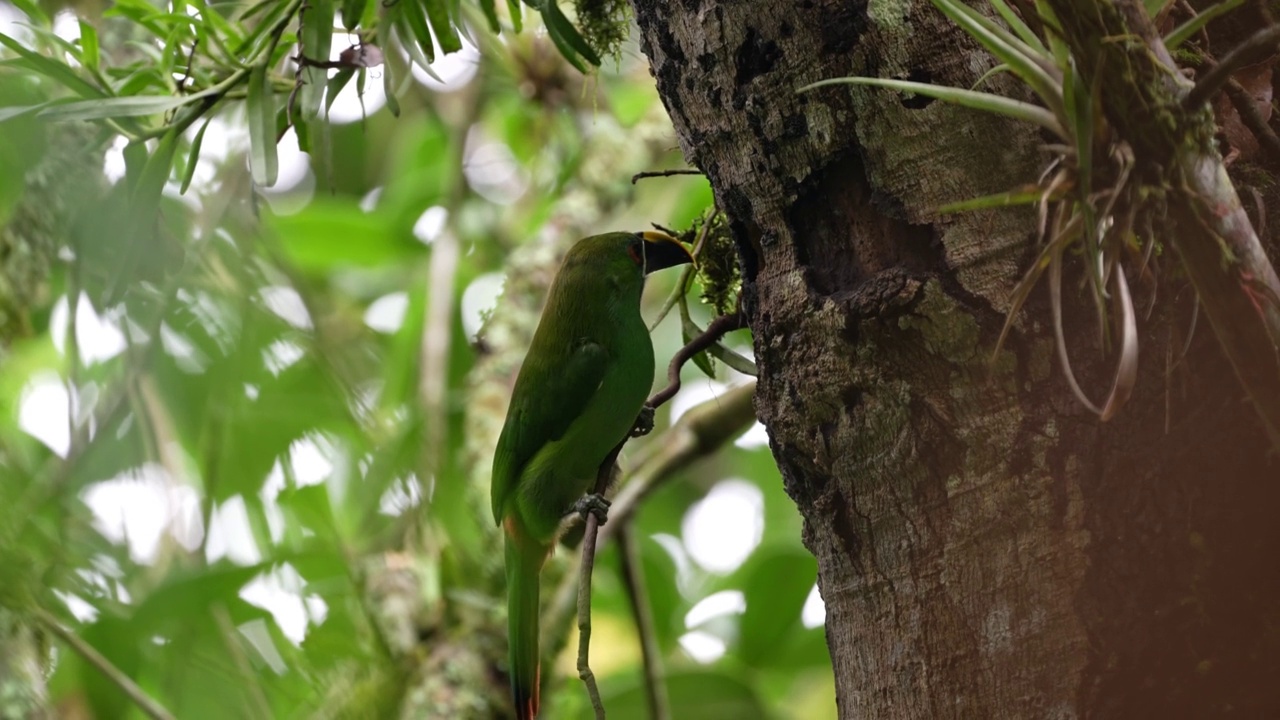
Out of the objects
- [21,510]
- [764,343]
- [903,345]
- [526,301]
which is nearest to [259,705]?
[21,510]

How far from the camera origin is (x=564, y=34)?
179 centimetres

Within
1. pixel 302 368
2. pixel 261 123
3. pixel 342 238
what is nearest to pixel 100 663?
pixel 302 368

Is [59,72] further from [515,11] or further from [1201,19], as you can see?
[1201,19]

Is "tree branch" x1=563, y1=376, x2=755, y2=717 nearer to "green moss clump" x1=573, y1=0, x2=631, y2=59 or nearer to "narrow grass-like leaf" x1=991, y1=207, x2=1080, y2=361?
"green moss clump" x1=573, y1=0, x2=631, y2=59

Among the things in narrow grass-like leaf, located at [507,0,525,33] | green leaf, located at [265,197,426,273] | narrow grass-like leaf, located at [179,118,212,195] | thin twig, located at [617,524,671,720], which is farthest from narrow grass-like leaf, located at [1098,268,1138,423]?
green leaf, located at [265,197,426,273]

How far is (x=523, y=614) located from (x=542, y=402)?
52 centimetres

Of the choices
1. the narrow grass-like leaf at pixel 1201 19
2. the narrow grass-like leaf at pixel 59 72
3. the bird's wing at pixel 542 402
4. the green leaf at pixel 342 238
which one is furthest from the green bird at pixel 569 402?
the green leaf at pixel 342 238

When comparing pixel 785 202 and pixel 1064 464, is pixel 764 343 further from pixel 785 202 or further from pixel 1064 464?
pixel 1064 464

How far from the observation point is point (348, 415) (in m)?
2.69

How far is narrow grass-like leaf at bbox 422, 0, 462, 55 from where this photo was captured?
180 centimetres

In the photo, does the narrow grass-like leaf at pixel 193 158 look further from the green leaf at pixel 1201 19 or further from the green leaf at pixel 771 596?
the green leaf at pixel 771 596

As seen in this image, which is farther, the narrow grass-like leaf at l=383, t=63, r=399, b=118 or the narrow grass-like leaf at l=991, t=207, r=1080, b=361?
the narrow grass-like leaf at l=383, t=63, r=399, b=118

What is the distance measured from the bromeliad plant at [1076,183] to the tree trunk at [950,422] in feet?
0.37

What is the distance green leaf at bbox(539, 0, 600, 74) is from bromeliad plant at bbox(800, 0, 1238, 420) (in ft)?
2.85
